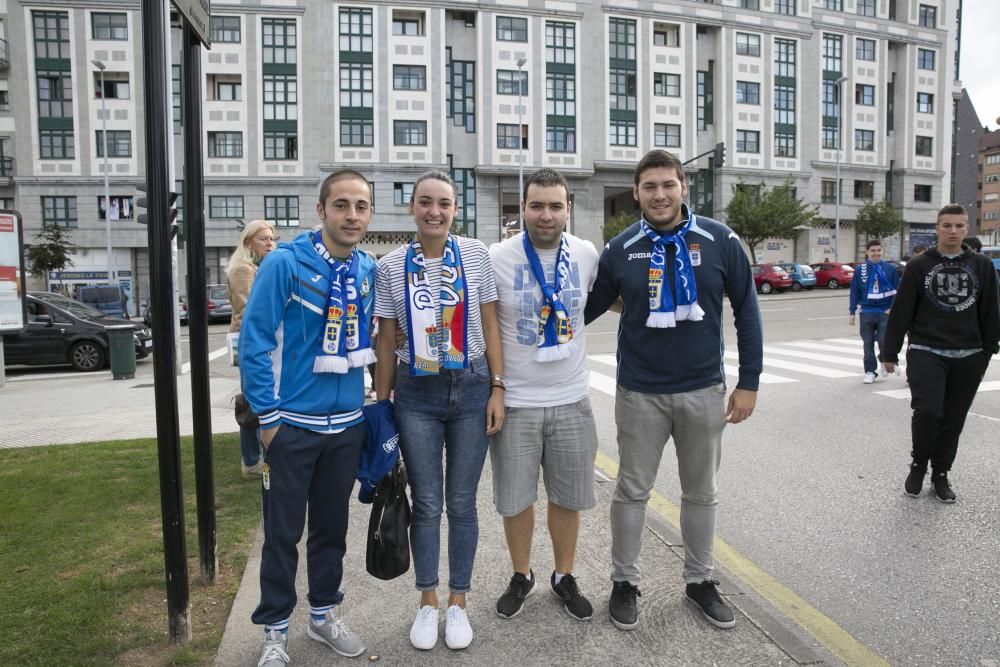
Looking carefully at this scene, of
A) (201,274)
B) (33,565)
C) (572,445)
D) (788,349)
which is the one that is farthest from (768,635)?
(788,349)

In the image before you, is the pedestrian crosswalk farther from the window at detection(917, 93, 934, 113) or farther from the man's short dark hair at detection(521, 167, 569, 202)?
the window at detection(917, 93, 934, 113)

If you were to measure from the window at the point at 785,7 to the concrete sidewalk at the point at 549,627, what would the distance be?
56679 mm

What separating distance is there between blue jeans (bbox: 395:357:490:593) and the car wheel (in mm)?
14148

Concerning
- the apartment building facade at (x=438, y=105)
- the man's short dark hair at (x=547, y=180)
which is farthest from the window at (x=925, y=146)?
the man's short dark hair at (x=547, y=180)

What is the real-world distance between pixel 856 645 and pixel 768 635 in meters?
0.37

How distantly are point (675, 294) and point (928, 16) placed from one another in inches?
2650

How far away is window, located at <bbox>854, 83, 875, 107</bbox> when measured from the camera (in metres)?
53.5

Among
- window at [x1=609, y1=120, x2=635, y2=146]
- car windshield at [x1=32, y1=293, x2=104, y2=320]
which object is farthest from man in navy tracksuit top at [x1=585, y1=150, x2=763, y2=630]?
window at [x1=609, y1=120, x2=635, y2=146]

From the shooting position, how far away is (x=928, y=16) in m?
56.4

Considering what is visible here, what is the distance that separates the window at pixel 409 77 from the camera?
43731mm

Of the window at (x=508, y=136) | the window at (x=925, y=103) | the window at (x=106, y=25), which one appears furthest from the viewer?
the window at (x=925, y=103)

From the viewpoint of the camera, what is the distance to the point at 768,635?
311 cm

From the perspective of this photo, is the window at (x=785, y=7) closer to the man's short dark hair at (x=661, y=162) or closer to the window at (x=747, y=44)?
the window at (x=747, y=44)

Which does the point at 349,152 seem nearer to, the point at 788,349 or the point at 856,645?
the point at 788,349
